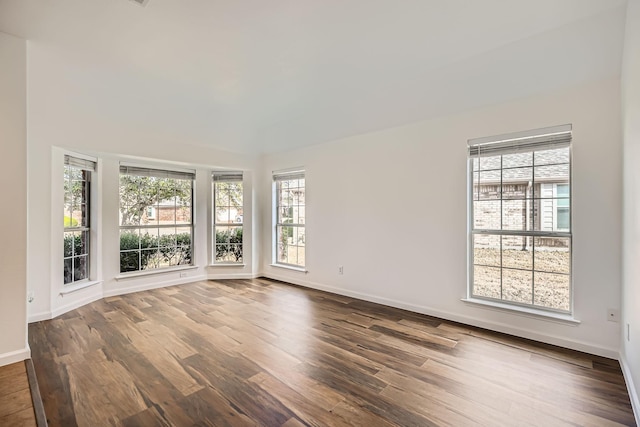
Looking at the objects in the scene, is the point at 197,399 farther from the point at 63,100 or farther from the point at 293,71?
the point at 63,100

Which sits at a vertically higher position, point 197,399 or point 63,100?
point 63,100

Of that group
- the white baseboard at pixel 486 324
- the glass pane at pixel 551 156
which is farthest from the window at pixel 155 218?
the glass pane at pixel 551 156

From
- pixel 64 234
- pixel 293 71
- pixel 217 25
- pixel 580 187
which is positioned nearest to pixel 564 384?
pixel 580 187

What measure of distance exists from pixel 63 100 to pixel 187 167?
1.95 metres

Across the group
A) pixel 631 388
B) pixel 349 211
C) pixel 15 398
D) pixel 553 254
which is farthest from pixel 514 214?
pixel 15 398

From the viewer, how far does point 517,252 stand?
3.01m

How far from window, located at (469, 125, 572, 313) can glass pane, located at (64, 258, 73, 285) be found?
16.6 feet

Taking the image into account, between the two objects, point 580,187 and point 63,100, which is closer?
point 580,187

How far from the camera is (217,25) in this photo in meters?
2.31

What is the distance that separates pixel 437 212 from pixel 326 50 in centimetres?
217

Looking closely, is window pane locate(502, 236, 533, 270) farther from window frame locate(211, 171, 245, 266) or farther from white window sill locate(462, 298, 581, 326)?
window frame locate(211, 171, 245, 266)

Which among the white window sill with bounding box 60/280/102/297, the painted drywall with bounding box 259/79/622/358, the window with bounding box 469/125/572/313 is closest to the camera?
the painted drywall with bounding box 259/79/622/358

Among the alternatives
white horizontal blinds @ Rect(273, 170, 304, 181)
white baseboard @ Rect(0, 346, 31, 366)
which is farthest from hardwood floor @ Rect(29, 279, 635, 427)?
white horizontal blinds @ Rect(273, 170, 304, 181)

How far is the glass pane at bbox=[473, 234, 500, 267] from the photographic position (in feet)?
10.3
